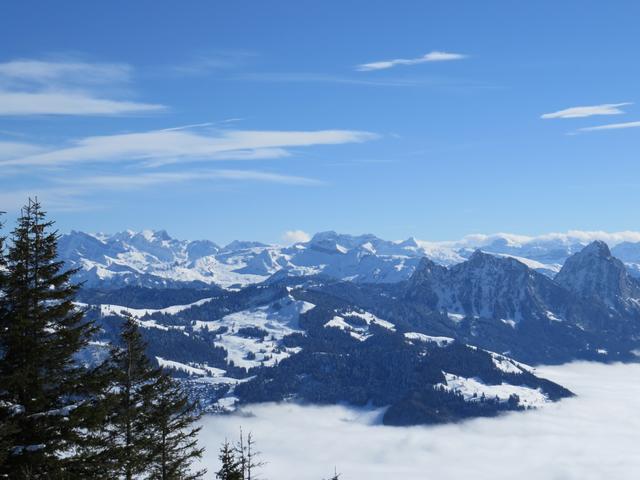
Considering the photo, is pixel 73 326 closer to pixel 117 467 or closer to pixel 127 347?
pixel 117 467

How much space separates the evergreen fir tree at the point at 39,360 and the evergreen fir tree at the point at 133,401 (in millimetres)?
3741

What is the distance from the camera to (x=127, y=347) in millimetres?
46312

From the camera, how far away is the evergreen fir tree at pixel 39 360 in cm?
3334

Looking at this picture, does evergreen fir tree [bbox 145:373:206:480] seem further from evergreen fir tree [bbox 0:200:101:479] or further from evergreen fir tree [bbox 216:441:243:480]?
evergreen fir tree [bbox 0:200:101:479]

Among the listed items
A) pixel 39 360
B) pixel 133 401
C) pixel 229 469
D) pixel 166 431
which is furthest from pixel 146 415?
pixel 39 360

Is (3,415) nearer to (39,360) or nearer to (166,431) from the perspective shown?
(39,360)

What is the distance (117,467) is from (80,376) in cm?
414

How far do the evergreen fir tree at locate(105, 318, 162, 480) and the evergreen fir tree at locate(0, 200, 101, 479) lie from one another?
12.3 ft

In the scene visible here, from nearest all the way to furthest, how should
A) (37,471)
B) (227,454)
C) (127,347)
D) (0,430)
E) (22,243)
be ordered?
(0,430)
(37,471)
(22,243)
(127,347)
(227,454)

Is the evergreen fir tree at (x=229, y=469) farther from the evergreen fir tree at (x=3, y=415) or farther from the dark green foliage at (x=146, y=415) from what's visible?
the evergreen fir tree at (x=3, y=415)

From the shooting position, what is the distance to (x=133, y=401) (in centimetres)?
4428

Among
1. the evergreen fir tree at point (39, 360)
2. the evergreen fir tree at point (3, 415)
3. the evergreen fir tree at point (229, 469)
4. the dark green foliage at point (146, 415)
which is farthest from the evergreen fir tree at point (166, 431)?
the evergreen fir tree at point (3, 415)

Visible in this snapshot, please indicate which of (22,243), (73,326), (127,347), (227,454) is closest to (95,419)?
(73,326)

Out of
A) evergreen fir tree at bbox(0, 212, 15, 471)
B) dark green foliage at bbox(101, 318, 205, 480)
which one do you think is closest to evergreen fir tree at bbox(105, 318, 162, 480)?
dark green foliage at bbox(101, 318, 205, 480)
